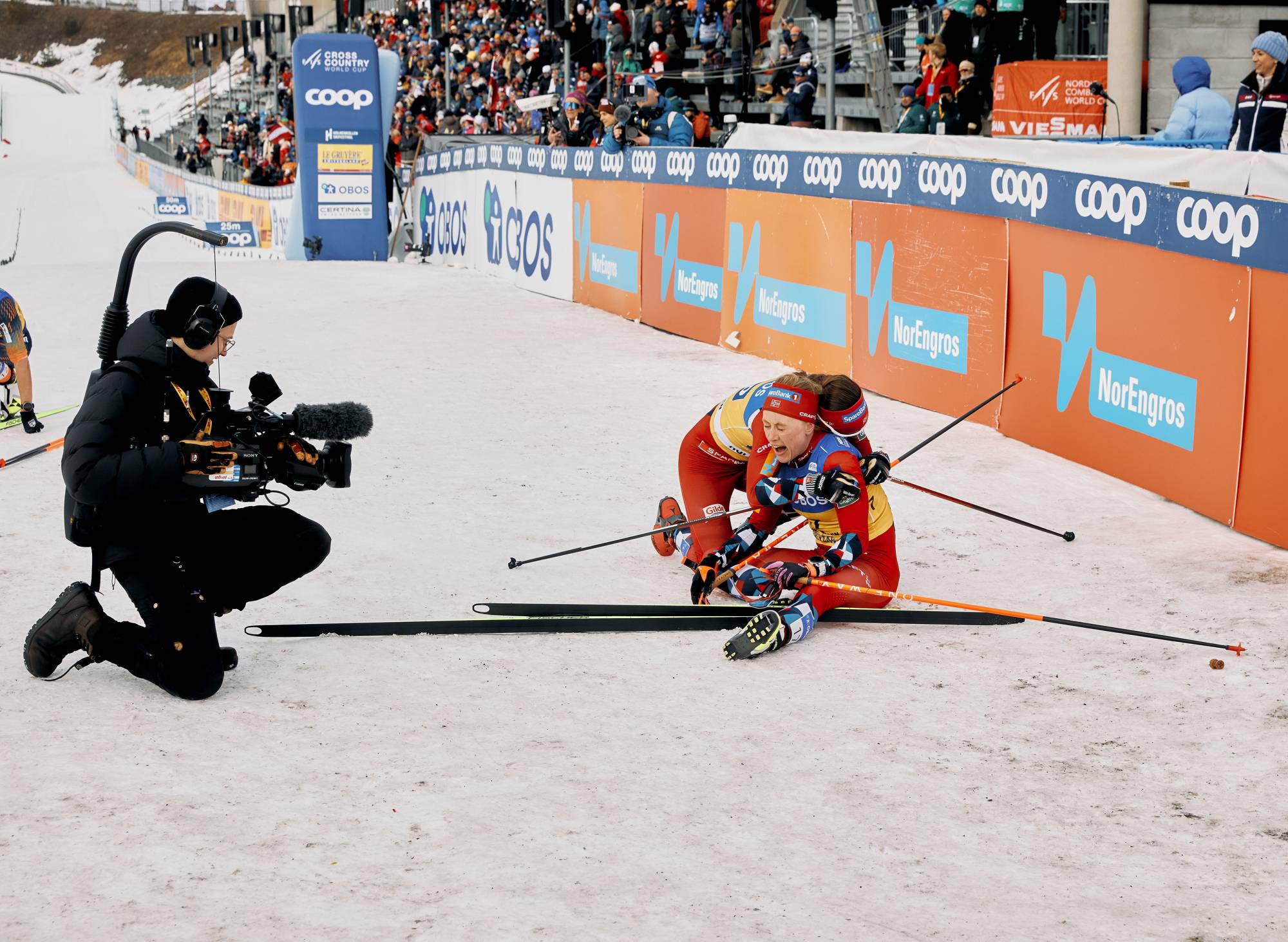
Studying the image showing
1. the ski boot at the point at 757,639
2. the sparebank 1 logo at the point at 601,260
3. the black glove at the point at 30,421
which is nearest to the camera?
the ski boot at the point at 757,639

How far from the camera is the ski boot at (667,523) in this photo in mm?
6973

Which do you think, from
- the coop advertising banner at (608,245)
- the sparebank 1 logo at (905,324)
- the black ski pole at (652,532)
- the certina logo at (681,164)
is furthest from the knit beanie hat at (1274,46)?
the black ski pole at (652,532)

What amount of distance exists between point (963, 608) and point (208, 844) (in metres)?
3.34

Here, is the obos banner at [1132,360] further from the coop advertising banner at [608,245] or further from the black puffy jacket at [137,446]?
the coop advertising banner at [608,245]

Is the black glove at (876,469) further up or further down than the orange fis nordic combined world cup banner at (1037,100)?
further down

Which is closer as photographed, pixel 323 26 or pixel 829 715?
pixel 829 715

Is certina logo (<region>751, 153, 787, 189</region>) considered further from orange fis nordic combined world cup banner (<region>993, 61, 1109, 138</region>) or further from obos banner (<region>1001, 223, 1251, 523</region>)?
orange fis nordic combined world cup banner (<region>993, 61, 1109, 138</region>)

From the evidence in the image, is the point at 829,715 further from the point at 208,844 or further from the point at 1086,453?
the point at 1086,453

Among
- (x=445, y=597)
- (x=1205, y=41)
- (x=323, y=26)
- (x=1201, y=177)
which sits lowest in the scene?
(x=445, y=597)

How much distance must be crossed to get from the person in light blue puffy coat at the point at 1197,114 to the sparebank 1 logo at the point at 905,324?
3129mm

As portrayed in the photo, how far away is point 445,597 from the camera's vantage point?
253 inches

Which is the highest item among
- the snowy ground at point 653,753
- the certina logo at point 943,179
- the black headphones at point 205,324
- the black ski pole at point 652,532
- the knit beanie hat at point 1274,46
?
the knit beanie hat at point 1274,46

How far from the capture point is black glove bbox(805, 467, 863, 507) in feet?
18.9

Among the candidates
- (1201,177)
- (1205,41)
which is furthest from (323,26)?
(1201,177)
